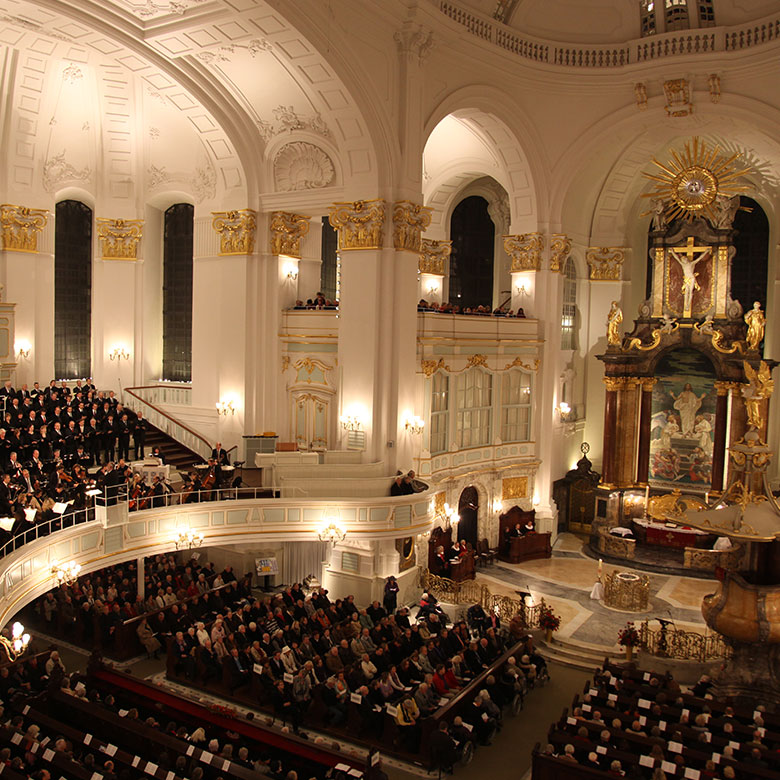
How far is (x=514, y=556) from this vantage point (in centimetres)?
2514

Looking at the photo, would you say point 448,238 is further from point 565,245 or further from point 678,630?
point 678,630

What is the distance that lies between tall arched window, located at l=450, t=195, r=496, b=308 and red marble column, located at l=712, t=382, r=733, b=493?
356 inches

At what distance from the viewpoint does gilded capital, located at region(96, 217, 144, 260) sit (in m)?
26.3

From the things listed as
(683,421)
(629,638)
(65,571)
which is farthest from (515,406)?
(65,571)

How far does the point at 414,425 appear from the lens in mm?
21953

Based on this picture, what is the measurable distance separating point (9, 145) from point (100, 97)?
3117 mm

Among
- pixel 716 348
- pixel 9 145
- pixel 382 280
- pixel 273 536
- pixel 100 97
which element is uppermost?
pixel 100 97

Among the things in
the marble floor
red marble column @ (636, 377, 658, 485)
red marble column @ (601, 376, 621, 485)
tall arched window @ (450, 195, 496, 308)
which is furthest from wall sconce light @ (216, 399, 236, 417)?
red marble column @ (636, 377, 658, 485)

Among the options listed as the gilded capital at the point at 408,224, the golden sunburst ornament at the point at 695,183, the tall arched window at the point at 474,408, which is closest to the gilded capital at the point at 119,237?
the gilded capital at the point at 408,224

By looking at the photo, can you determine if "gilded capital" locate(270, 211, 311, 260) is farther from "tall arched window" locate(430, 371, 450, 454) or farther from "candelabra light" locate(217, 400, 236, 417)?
"tall arched window" locate(430, 371, 450, 454)

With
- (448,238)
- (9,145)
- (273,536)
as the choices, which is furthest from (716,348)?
(9,145)

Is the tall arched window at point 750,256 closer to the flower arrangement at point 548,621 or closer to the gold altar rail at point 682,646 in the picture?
the gold altar rail at point 682,646

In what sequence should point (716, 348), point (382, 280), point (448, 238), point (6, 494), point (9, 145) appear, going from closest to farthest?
point (6, 494), point (382, 280), point (9, 145), point (716, 348), point (448, 238)

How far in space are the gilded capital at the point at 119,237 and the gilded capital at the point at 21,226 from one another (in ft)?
6.15
